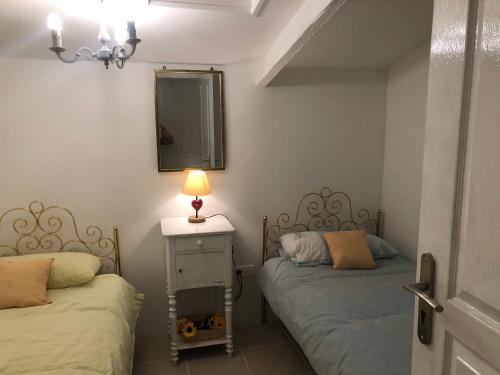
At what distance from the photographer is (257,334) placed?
9.42ft

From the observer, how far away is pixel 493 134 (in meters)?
0.79

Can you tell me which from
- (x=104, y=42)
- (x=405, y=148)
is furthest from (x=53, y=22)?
(x=405, y=148)

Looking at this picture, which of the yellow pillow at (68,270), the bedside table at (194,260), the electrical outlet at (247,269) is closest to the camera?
the yellow pillow at (68,270)

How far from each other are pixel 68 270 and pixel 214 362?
1137 millimetres

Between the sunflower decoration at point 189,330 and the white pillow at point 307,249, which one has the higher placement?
the white pillow at point 307,249

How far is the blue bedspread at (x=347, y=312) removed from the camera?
1.58m

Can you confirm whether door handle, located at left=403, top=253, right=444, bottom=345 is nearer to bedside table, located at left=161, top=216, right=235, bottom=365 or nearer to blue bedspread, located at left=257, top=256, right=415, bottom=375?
blue bedspread, located at left=257, top=256, right=415, bottom=375

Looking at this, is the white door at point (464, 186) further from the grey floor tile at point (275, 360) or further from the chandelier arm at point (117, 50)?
the grey floor tile at point (275, 360)

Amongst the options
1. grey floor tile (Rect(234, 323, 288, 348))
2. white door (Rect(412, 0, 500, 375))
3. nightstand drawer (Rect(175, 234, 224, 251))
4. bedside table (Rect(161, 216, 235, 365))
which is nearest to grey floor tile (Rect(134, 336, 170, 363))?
bedside table (Rect(161, 216, 235, 365))

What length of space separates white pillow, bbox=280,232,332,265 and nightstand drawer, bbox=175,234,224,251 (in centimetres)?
52

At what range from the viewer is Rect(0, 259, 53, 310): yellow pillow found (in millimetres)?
2014

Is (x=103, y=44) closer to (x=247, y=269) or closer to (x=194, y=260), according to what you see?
(x=194, y=260)

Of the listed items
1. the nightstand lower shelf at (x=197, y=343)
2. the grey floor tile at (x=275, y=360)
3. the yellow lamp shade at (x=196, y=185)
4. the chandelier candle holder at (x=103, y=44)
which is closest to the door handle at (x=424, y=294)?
the chandelier candle holder at (x=103, y=44)

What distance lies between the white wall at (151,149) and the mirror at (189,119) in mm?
74
